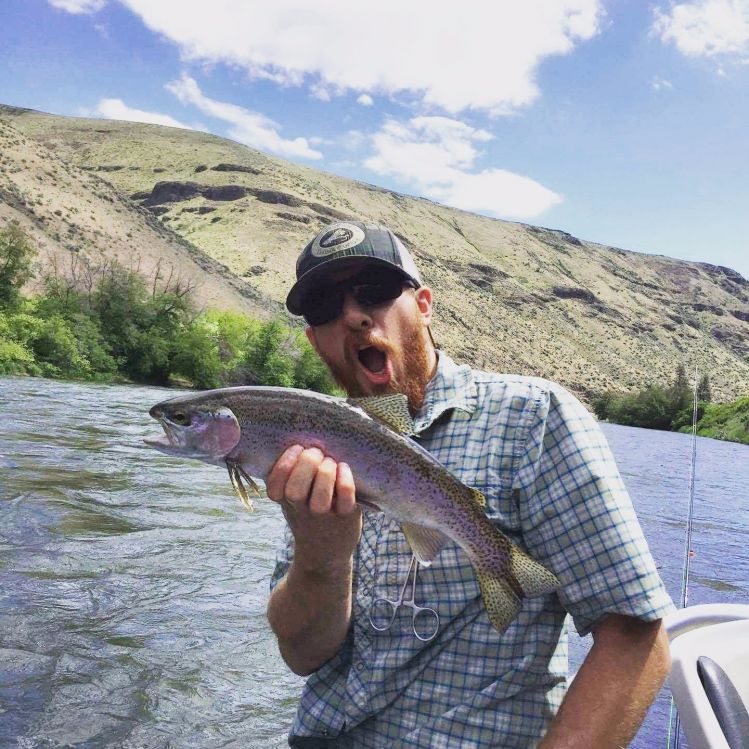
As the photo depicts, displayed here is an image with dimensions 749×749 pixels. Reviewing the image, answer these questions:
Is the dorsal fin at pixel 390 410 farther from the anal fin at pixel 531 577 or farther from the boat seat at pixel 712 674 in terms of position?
the boat seat at pixel 712 674

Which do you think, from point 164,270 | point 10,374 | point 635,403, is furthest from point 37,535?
point 635,403

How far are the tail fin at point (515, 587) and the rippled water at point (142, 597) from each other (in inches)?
161

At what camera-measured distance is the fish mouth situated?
2.95m

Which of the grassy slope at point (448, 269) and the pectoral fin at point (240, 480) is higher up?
the grassy slope at point (448, 269)

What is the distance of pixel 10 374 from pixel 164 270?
5267 cm

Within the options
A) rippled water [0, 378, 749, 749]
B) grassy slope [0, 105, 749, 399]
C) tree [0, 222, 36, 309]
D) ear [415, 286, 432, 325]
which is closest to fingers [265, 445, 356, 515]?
ear [415, 286, 432, 325]

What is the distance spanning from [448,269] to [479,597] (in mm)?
161513

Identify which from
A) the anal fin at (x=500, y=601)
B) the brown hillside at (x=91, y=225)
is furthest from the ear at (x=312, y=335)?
the brown hillside at (x=91, y=225)

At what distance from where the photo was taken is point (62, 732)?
16.9ft

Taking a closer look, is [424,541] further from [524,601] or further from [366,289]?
[366,289]

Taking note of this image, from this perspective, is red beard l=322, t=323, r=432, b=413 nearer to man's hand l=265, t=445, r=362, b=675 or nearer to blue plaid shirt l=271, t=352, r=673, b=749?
blue plaid shirt l=271, t=352, r=673, b=749

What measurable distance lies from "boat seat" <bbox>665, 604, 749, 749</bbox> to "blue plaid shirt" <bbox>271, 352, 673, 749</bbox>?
2.58 feet

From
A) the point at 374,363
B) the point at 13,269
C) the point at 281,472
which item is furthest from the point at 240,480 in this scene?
the point at 13,269

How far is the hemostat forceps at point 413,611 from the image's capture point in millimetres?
2373
